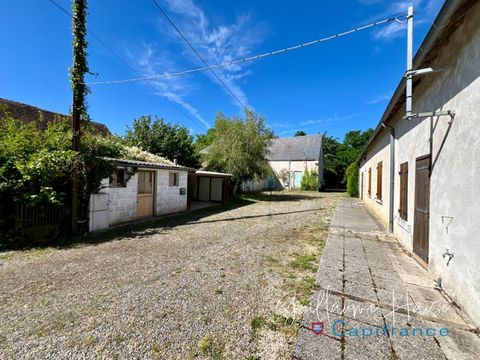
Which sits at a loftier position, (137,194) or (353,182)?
(353,182)

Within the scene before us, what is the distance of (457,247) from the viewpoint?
8.54ft

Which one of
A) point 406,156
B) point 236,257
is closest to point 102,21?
point 236,257

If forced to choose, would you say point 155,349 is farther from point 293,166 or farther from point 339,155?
point 339,155

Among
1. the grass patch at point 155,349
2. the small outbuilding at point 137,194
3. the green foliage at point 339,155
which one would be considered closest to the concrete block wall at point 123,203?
the small outbuilding at point 137,194

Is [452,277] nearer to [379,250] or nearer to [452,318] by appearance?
[452,318]

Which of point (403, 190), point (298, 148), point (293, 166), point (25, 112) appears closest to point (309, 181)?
point (293, 166)

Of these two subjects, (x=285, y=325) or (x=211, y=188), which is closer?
(x=285, y=325)

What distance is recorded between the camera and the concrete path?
192 centimetres

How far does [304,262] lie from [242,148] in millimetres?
12194

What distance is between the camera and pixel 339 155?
111 feet

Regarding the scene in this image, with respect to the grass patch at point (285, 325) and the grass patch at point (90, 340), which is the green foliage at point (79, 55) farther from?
the grass patch at point (285, 325)

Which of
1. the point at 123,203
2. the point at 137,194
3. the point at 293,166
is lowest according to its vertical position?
the point at 123,203

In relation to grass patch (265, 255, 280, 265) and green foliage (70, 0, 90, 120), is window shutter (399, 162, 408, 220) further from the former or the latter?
green foliage (70, 0, 90, 120)

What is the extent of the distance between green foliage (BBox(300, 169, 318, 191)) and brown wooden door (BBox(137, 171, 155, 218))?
19354 mm
